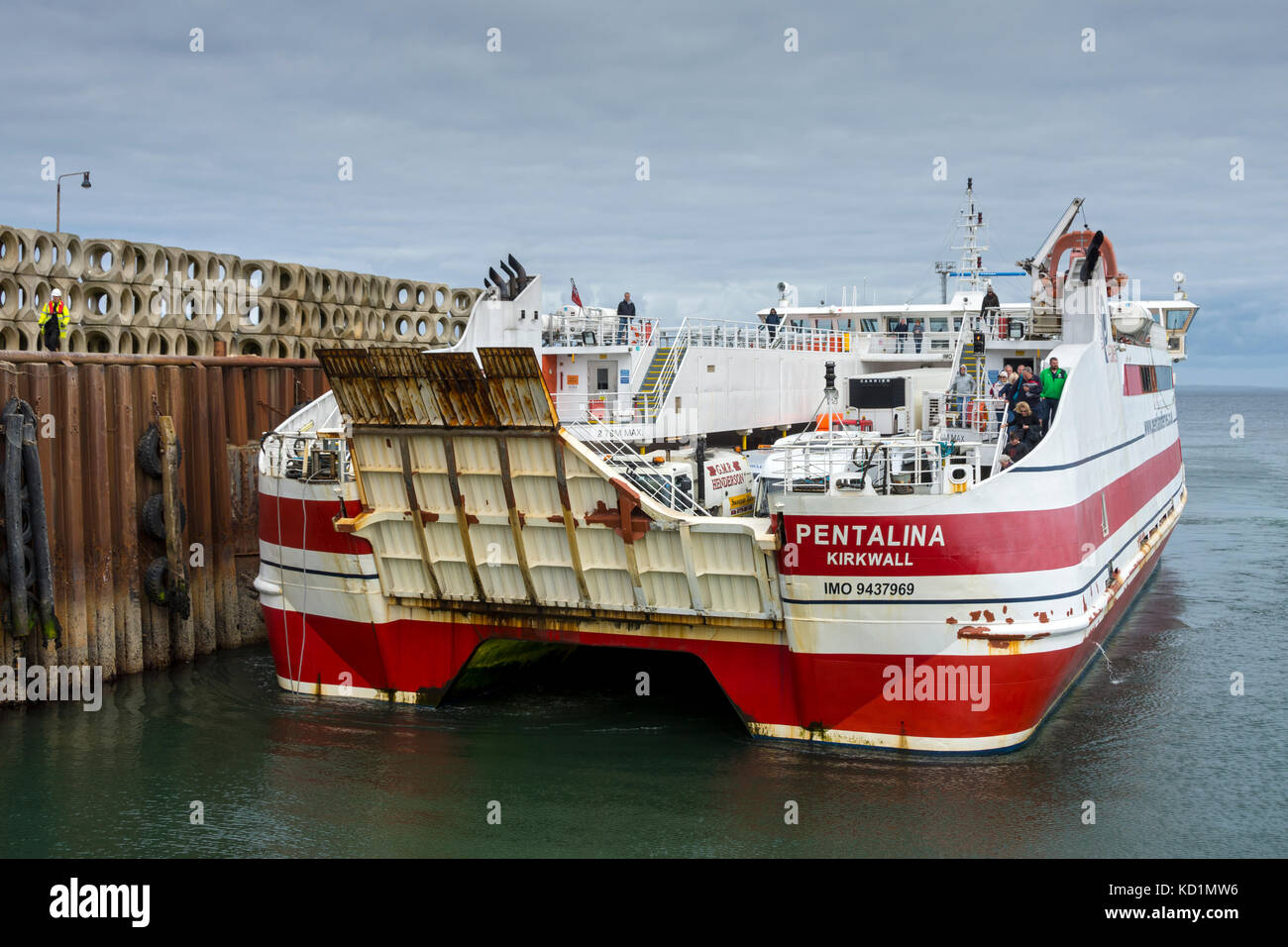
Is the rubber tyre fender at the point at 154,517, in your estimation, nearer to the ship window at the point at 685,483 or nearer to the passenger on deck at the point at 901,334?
the ship window at the point at 685,483

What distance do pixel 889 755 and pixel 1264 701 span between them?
330 inches

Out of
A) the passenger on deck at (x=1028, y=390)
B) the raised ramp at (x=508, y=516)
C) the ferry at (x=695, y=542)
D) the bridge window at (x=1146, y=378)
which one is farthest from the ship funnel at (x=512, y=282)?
the bridge window at (x=1146, y=378)

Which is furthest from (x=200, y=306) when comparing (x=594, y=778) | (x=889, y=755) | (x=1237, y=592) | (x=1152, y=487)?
(x=1237, y=592)

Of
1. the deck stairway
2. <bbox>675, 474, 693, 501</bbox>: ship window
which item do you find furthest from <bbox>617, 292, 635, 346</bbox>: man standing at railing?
<bbox>675, 474, 693, 501</bbox>: ship window

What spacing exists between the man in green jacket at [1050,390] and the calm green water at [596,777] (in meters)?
4.75

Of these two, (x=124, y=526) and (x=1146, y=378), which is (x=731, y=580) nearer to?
(x=124, y=526)

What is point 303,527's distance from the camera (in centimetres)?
1897

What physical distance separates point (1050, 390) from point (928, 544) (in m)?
3.70

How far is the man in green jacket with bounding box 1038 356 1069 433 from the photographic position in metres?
17.2

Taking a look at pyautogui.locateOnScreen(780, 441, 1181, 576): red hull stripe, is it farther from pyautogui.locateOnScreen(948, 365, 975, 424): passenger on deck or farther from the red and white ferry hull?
pyautogui.locateOnScreen(948, 365, 975, 424): passenger on deck

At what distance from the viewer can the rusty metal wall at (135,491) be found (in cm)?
1952

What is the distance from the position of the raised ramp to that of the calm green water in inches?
85.3

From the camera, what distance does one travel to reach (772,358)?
26922 millimetres

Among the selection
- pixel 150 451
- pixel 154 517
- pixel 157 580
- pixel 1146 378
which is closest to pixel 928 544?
pixel 157 580
